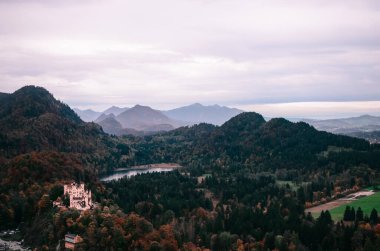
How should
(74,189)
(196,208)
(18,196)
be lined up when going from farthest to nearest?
(196,208)
(18,196)
(74,189)

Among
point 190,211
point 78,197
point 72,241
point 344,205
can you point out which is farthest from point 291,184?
point 72,241

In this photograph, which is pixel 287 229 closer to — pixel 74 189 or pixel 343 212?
pixel 343 212

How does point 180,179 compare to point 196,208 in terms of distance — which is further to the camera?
point 180,179

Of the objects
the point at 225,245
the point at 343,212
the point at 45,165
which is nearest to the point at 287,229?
the point at 225,245

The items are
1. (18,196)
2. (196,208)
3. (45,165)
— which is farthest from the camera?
(45,165)

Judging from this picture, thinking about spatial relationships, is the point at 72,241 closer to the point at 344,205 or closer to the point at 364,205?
the point at 344,205

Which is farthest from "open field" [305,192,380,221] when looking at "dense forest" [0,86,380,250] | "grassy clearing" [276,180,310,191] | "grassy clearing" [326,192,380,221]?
"grassy clearing" [276,180,310,191]
